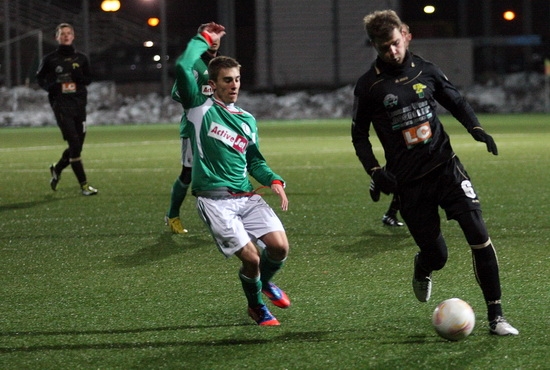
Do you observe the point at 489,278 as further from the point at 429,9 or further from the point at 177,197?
the point at 429,9

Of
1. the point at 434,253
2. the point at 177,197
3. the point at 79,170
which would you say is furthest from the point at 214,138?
the point at 79,170

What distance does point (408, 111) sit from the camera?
5.61 metres

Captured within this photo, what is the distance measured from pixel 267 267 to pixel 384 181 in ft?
3.27

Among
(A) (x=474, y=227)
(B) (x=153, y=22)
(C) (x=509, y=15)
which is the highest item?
(C) (x=509, y=15)

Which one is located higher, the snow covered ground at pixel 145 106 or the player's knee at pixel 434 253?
the player's knee at pixel 434 253

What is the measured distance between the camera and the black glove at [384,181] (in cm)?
548

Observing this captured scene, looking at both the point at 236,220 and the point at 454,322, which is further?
the point at 236,220

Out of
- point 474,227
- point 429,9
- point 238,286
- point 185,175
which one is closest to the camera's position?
point 474,227

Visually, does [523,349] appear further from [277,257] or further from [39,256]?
[39,256]

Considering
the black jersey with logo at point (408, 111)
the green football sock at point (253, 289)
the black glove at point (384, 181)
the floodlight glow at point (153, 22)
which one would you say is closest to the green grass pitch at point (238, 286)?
the green football sock at point (253, 289)

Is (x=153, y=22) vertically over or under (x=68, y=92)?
over

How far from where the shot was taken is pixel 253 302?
5.84m

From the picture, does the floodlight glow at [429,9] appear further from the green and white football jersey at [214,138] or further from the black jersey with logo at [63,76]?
the green and white football jersey at [214,138]

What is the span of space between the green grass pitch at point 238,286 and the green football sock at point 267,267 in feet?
0.83
